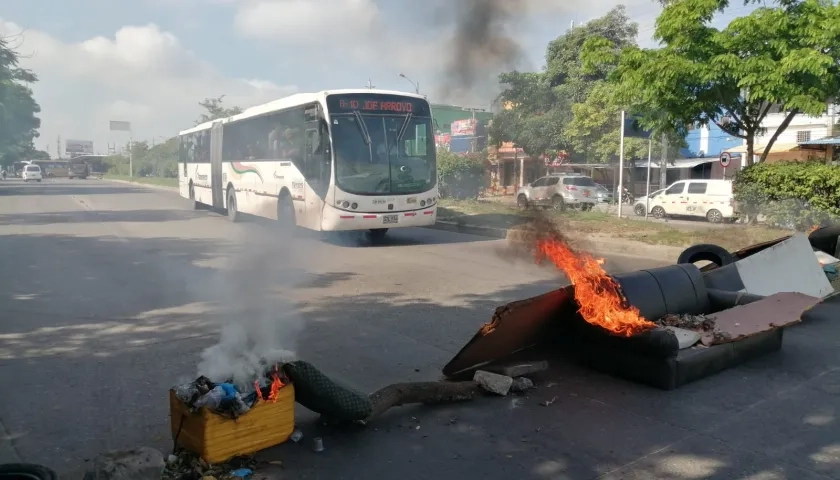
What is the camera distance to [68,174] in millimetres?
69125

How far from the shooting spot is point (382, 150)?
12.8 metres

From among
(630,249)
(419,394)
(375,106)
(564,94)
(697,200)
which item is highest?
(564,94)

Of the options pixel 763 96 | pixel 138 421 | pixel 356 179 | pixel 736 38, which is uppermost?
pixel 736 38

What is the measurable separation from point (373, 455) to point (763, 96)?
12.0 m

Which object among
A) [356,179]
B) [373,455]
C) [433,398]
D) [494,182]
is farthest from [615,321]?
[494,182]

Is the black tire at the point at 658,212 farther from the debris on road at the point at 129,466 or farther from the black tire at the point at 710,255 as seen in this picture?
the debris on road at the point at 129,466

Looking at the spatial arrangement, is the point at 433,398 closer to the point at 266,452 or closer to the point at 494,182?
the point at 266,452

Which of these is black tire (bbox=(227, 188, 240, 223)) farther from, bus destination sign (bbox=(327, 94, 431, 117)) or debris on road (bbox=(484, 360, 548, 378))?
debris on road (bbox=(484, 360, 548, 378))

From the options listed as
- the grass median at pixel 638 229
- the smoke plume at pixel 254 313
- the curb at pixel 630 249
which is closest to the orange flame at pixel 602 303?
the smoke plume at pixel 254 313

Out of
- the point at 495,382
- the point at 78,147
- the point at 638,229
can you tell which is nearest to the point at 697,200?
the point at 638,229

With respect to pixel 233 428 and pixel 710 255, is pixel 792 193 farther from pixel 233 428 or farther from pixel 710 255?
pixel 233 428

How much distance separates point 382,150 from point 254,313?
22.9ft

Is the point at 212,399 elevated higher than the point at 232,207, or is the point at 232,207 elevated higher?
the point at 232,207

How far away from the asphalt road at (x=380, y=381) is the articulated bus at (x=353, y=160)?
94.6 inches
